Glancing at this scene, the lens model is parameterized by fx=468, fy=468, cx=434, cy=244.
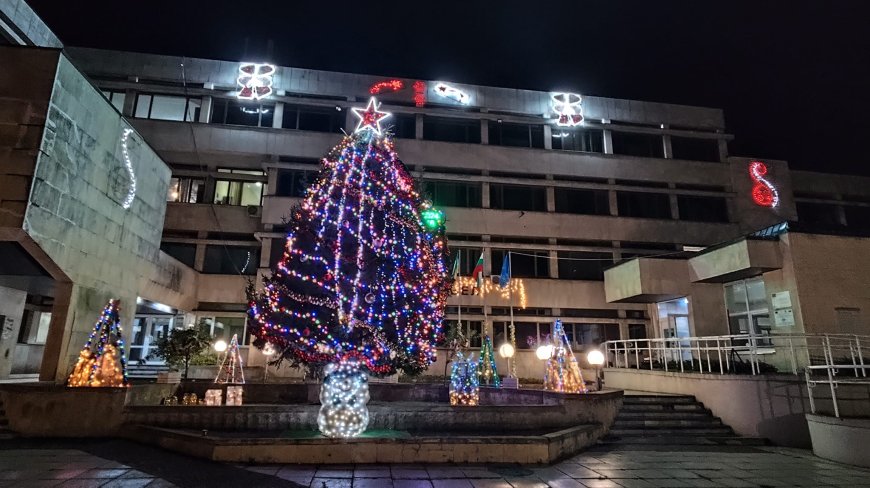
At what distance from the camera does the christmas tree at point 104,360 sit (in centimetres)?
1151

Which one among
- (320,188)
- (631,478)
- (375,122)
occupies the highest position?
(375,122)

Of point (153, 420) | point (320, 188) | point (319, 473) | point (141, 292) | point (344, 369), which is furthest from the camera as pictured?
point (141, 292)

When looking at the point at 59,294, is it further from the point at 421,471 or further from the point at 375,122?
the point at 421,471

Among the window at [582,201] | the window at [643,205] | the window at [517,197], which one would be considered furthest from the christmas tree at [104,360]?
the window at [643,205]

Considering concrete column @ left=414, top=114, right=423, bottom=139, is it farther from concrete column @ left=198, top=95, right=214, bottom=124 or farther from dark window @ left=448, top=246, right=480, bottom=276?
concrete column @ left=198, top=95, right=214, bottom=124

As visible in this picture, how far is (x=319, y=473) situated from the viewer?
7.68m

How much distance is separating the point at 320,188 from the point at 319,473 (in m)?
A: 6.82

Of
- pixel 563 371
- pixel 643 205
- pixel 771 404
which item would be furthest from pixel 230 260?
pixel 643 205

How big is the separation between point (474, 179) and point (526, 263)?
6527 mm

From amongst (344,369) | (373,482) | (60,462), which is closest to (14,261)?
(60,462)

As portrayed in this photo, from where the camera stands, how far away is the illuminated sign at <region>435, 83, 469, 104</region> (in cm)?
3250

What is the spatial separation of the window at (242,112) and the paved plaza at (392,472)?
80.7 feet

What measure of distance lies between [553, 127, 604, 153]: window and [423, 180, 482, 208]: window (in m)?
7.34

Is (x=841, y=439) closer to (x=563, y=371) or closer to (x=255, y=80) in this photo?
(x=563, y=371)
